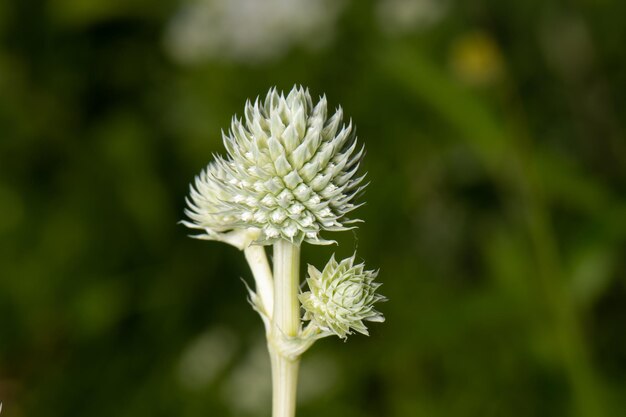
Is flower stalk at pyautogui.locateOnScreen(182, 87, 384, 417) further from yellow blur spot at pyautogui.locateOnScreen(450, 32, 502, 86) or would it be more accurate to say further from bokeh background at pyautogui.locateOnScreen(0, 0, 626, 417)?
yellow blur spot at pyautogui.locateOnScreen(450, 32, 502, 86)

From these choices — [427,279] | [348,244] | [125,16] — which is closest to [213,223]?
[348,244]

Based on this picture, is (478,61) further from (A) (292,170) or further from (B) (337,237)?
(A) (292,170)

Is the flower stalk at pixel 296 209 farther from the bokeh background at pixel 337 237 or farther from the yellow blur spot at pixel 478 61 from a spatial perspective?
the yellow blur spot at pixel 478 61

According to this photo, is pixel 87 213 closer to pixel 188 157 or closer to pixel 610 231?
pixel 188 157

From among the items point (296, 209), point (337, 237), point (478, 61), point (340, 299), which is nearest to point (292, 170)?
point (296, 209)

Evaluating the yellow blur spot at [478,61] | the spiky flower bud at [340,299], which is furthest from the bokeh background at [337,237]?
the spiky flower bud at [340,299]

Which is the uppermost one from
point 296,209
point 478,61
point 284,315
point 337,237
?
point 478,61

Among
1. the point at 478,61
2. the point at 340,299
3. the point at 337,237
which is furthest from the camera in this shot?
the point at 337,237
